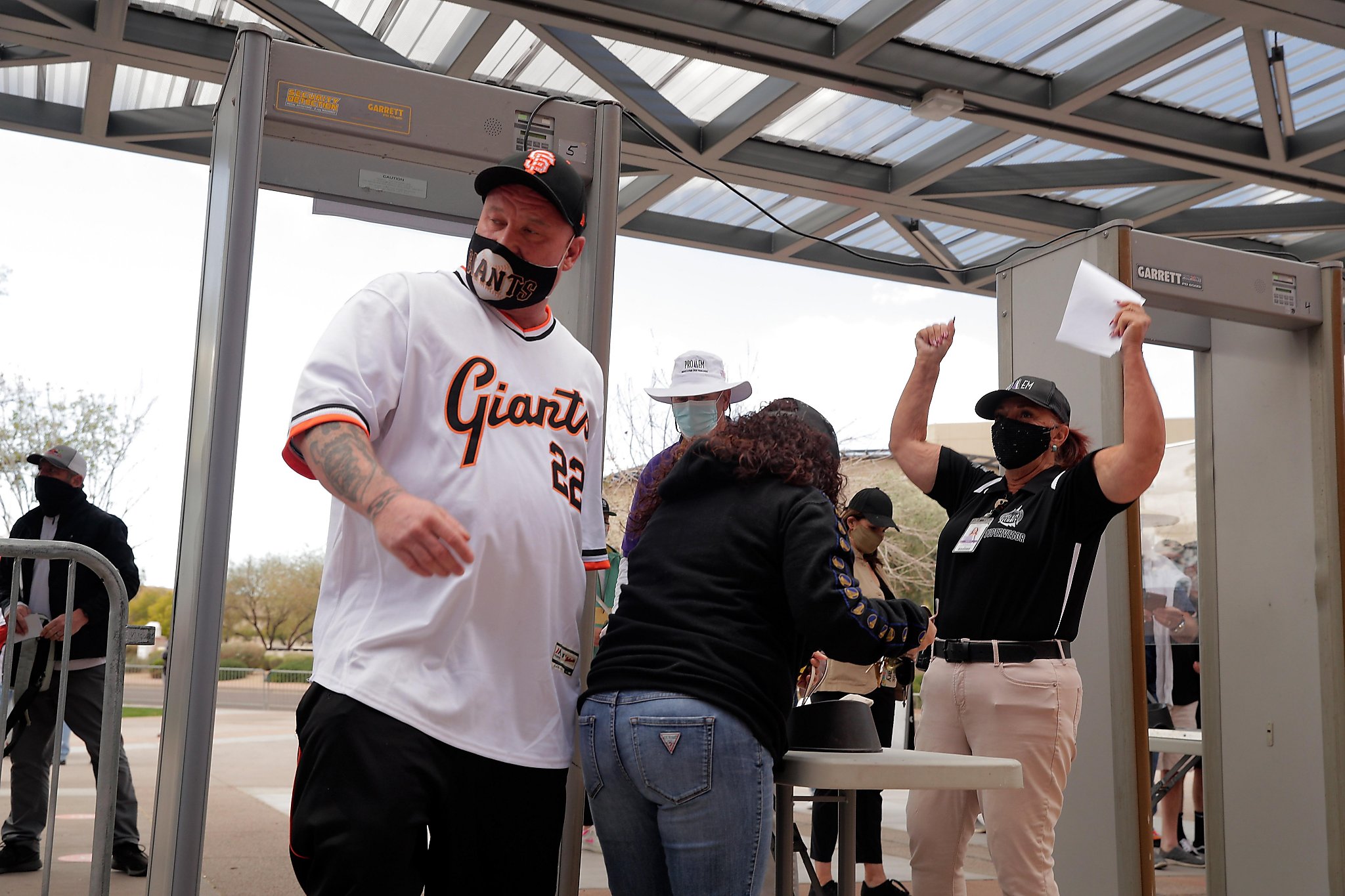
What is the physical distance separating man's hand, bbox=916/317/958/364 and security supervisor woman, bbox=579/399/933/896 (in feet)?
6.37

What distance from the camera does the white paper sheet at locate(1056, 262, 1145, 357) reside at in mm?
3988

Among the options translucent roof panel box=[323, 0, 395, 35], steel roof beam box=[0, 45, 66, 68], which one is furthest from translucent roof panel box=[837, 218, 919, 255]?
steel roof beam box=[0, 45, 66, 68]

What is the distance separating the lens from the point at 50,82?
726 centimetres

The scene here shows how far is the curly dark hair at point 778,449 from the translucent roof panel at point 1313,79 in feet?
17.5

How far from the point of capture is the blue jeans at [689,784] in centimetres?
221

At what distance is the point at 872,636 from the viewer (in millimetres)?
2262

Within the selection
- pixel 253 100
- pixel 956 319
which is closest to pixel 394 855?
pixel 253 100

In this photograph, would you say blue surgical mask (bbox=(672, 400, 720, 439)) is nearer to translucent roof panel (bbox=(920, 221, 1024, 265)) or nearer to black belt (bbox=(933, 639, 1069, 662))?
A: black belt (bbox=(933, 639, 1069, 662))

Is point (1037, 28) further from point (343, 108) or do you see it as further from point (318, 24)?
point (343, 108)

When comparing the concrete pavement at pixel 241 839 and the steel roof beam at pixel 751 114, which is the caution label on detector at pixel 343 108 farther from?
the steel roof beam at pixel 751 114

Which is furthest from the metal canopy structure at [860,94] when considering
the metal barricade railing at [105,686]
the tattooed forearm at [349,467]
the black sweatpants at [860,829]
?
the tattooed forearm at [349,467]

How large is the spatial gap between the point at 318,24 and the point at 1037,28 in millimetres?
4011

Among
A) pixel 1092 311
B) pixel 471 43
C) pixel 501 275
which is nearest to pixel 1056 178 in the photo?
pixel 471 43

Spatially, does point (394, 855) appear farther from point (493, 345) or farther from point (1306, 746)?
point (1306, 746)
